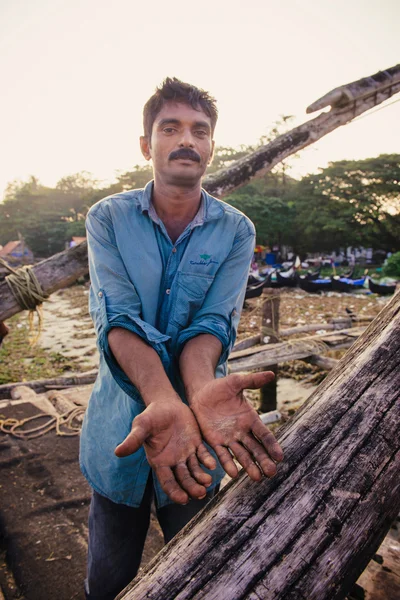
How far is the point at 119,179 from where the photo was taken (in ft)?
102

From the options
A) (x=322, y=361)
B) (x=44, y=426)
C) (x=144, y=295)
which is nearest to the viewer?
(x=144, y=295)

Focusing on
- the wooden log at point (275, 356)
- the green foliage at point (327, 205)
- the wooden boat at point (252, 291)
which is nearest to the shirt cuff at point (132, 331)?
the wooden log at point (275, 356)

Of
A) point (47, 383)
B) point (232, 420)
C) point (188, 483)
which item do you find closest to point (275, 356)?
point (47, 383)

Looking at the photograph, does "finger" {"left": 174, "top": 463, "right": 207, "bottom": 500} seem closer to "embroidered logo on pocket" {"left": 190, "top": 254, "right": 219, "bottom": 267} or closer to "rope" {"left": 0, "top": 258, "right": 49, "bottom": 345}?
"embroidered logo on pocket" {"left": 190, "top": 254, "right": 219, "bottom": 267}

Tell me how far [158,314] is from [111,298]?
24cm

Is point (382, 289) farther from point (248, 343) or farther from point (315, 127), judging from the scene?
point (315, 127)

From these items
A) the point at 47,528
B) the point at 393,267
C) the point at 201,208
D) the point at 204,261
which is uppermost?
the point at 201,208

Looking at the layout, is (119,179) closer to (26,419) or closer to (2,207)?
(2,207)

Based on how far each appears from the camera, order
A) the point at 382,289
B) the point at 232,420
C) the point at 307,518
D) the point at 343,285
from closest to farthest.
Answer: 1. the point at 307,518
2. the point at 232,420
3. the point at 382,289
4. the point at 343,285

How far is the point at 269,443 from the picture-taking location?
2.72ft

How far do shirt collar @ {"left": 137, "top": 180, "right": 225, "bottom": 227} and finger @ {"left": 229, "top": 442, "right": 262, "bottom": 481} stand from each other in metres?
0.91

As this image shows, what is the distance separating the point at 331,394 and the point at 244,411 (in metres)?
0.26

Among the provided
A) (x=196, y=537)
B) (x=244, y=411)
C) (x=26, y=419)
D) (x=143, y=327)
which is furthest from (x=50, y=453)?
(x=196, y=537)

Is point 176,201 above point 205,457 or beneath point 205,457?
above
